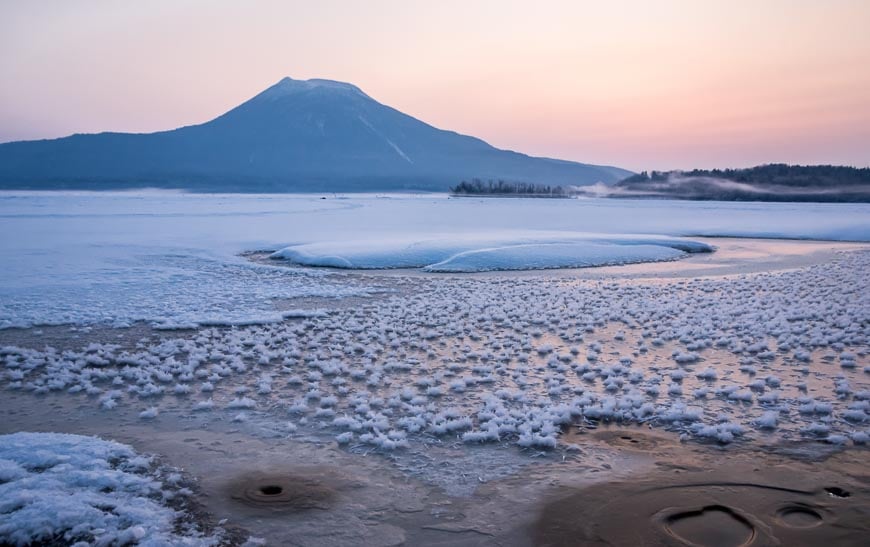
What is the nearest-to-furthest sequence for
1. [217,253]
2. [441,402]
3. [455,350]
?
[441,402]
[455,350]
[217,253]

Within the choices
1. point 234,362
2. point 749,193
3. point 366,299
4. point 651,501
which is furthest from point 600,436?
Answer: point 749,193

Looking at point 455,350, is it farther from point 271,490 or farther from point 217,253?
point 217,253

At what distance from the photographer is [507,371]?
7.53m

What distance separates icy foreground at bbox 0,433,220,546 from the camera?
377 centimetres

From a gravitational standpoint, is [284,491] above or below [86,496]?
below

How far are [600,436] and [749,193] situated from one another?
84890 mm

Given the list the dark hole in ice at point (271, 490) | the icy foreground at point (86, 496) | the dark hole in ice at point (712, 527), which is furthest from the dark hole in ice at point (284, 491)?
the dark hole in ice at point (712, 527)

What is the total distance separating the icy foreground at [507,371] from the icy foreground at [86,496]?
113 centimetres

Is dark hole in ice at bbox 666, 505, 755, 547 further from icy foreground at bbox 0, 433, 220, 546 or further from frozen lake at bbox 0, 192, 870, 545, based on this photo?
icy foreground at bbox 0, 433, 220, 546

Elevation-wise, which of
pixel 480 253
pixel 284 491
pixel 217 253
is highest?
pixel 480 253

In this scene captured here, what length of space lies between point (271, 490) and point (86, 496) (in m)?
1.19

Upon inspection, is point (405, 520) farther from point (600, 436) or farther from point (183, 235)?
point (183, 235)

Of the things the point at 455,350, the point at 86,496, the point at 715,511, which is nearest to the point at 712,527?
the point at 715,511

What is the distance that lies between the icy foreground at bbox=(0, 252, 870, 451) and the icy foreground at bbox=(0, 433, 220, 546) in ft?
3.70
